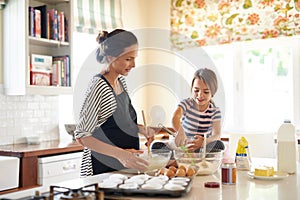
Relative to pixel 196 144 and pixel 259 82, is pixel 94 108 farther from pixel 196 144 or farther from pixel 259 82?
pixel 259 82

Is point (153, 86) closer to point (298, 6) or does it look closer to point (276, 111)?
point (276, 111)

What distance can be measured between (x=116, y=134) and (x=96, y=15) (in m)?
2.53

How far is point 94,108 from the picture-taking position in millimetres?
1914

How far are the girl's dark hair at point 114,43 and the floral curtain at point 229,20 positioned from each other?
97.9 inches

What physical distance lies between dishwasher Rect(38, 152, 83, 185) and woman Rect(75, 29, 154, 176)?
102 cm

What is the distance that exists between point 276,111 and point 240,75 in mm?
562

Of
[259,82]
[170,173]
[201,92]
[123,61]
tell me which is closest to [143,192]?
[170,173]

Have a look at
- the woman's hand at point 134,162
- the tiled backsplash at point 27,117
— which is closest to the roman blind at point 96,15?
the tiled backsplash at point 27,117

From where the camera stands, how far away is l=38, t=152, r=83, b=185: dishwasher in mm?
3003

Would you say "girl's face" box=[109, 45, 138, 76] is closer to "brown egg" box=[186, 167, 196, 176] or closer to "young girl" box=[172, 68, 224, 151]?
"brown egg" box=[186, 167, 196, 176]

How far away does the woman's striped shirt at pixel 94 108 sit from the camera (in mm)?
1881

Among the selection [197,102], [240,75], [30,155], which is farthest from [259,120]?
[30,155]

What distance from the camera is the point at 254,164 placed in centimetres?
223

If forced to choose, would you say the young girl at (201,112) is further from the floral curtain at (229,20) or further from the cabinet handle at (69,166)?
the floral curtain at (229,20)
